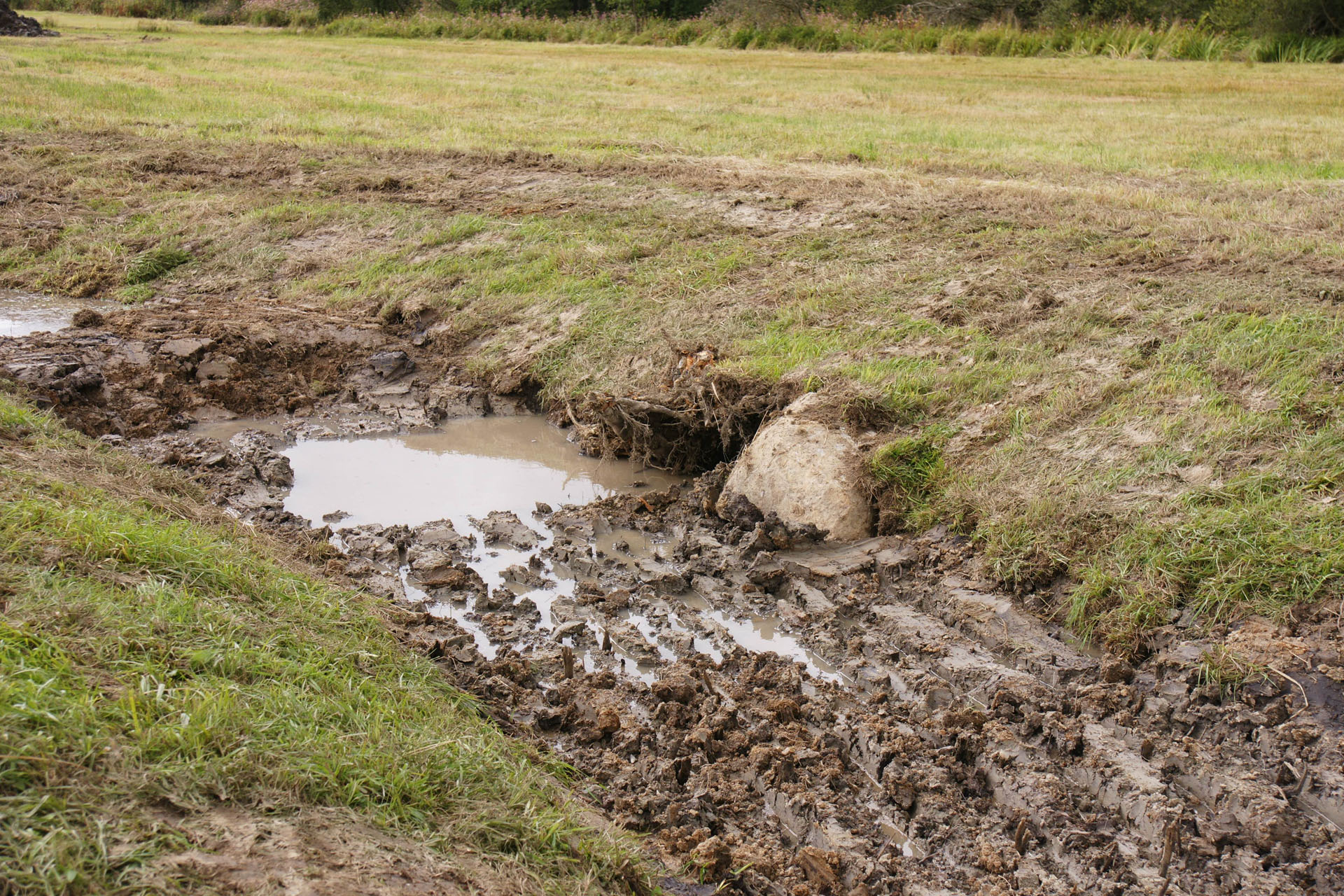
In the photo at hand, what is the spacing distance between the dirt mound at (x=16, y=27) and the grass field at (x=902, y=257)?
14.9 metres

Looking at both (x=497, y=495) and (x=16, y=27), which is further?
(x=16, y=27)

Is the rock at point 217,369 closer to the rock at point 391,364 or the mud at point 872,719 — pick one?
the rock at point 391,364

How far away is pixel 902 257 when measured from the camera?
785 centimetres

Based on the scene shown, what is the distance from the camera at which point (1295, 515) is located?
4.33 meters

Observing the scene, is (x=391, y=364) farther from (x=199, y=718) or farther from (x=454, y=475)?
(x=199, y=718)

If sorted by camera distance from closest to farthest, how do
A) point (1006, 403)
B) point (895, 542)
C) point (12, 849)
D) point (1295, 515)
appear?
point (12, 849) → point (1295, 515) → point (895, 542) → point (1006, 403)

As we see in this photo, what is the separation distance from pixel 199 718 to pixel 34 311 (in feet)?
25.4

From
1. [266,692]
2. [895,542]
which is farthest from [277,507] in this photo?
[895,542]

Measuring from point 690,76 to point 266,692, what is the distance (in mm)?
21101

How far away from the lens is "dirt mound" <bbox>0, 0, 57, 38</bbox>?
2947 cm

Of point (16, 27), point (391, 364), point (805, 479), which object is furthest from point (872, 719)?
point (16, 27)

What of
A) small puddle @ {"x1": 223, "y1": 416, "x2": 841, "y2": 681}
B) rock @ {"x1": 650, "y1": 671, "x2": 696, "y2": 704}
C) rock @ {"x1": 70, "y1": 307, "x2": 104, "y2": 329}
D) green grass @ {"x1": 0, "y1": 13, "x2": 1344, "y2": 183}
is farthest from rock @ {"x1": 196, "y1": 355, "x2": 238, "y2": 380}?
green grass @ {"x1": 0, "y1": 13, "x2": 1344, "y2": 183}

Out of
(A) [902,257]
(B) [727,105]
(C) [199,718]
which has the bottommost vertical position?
(C) [199,718]

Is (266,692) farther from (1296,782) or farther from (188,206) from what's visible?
(188,206)
